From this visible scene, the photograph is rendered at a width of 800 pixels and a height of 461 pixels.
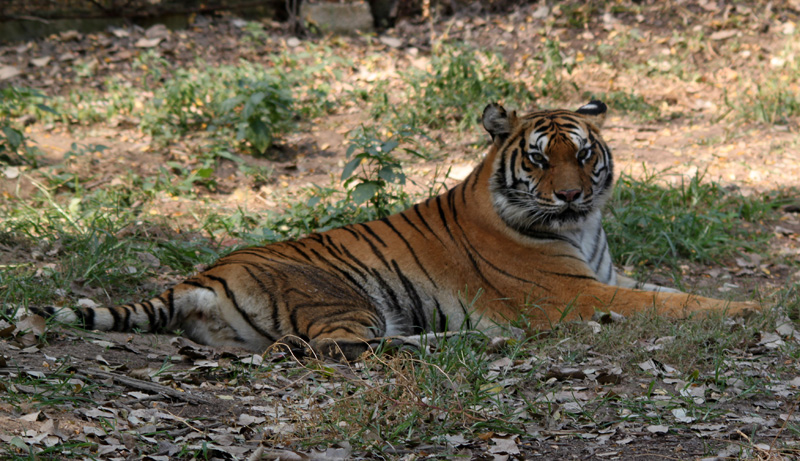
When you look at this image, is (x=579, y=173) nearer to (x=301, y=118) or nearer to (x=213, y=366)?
(x=213, y=366)

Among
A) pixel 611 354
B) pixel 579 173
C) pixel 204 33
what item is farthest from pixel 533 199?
pixel 204 33

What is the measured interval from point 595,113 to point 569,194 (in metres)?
0.78

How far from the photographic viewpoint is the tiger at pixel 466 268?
150 inches

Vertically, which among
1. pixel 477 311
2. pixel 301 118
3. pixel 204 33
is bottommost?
pixel 477 311

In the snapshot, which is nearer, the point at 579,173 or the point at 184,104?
the point at 579,173

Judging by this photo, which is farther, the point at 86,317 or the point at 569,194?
the point at 569,194

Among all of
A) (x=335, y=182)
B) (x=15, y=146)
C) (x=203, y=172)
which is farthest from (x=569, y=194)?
(x=15, y=146)

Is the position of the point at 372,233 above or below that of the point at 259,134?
below

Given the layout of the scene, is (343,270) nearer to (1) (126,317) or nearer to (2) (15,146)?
(1) (126,317)

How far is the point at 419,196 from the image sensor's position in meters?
6.16

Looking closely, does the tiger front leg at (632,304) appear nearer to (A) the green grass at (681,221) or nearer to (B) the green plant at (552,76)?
(A) the green grass at (681,221)

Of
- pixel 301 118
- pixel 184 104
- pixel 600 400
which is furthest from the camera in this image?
pixel 301 118

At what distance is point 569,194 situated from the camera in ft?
13.3

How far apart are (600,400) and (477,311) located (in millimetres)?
1249
